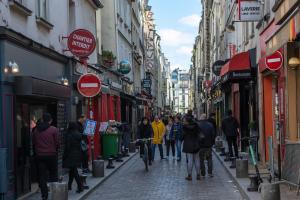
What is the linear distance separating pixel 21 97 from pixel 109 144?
29.9 feet

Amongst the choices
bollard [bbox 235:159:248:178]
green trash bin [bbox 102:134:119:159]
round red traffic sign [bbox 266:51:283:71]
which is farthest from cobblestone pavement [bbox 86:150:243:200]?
round red traffic sign [bbox 266:51:283:71]

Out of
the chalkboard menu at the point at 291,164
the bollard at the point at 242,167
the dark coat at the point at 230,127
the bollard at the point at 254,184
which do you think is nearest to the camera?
the chalkboard menu at the point at 291,164

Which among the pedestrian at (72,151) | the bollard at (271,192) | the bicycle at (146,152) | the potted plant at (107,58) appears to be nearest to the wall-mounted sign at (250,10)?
the bicycle at (146,152)

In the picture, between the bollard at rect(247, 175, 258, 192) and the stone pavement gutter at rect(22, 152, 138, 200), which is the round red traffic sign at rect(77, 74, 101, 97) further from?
the bollard at rect(247, 175, 258, 192)

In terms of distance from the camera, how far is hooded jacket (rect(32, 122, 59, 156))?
1216 centimetres

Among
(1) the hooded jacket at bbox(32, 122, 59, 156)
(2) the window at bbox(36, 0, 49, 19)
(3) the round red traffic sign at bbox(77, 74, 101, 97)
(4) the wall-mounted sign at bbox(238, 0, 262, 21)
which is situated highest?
(4) the wall-mounted sign at bbox(238, 0, 262, 21)

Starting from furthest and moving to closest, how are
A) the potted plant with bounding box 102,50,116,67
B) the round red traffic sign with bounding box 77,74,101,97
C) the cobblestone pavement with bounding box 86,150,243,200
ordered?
1. the potted plant with bounding box 102,50,116,67
2. the round red traffic sign with bounding box 77,74,101,97
3. the cobblestone pavement with bounding box 86,150,243,200

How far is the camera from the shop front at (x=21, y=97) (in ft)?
38.3

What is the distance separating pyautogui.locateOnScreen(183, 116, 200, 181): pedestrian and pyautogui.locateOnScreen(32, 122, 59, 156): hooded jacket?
4914 mm

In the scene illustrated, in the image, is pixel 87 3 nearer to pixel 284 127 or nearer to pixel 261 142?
pixel 261 142

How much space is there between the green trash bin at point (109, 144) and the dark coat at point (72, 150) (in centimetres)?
837

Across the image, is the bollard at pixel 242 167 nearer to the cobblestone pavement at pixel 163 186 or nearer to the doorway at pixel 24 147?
the cobblestone pavement at pixel 163 186

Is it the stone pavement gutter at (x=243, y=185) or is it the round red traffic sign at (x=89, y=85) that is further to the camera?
the round red traffic sign at (x=89, y=85)

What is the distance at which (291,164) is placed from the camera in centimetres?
1216
